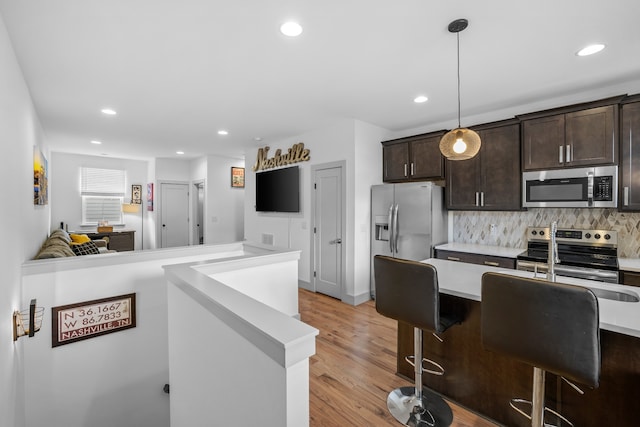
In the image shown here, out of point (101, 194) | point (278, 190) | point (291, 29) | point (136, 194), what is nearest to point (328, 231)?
point (278, 190)

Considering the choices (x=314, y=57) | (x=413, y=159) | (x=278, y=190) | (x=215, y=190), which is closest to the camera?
(x=314, y=57)

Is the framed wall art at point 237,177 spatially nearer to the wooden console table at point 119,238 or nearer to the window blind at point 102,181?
the wooden console table at point 119,238

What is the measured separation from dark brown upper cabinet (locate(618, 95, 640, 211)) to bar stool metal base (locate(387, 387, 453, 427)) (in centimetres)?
256

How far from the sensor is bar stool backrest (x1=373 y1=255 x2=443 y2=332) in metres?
1.70

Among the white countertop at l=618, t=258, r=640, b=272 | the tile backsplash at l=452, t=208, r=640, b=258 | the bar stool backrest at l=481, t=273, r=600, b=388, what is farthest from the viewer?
the tile backsplash at l=452, t=208, r=640, b=258

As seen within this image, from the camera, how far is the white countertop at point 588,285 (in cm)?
126

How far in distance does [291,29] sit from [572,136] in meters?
2.98

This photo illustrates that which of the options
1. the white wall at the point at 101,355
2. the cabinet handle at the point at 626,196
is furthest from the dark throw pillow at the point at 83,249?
the cabinet handle at the point at 626,196

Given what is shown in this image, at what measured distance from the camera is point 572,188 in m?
2.96

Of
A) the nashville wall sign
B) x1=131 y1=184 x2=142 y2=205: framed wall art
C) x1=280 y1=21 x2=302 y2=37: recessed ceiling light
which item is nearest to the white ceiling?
x1=280 y1=21 x2=302 y2=37: recessed ceiling light

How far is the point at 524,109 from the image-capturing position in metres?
3.47

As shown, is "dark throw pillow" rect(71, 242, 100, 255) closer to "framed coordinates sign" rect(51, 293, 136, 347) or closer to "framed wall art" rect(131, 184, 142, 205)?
"framed coordinates sign" rect(51, 293, 136, 347)

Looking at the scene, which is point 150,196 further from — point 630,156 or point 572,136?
point 630,156

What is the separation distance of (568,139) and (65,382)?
5216mm
